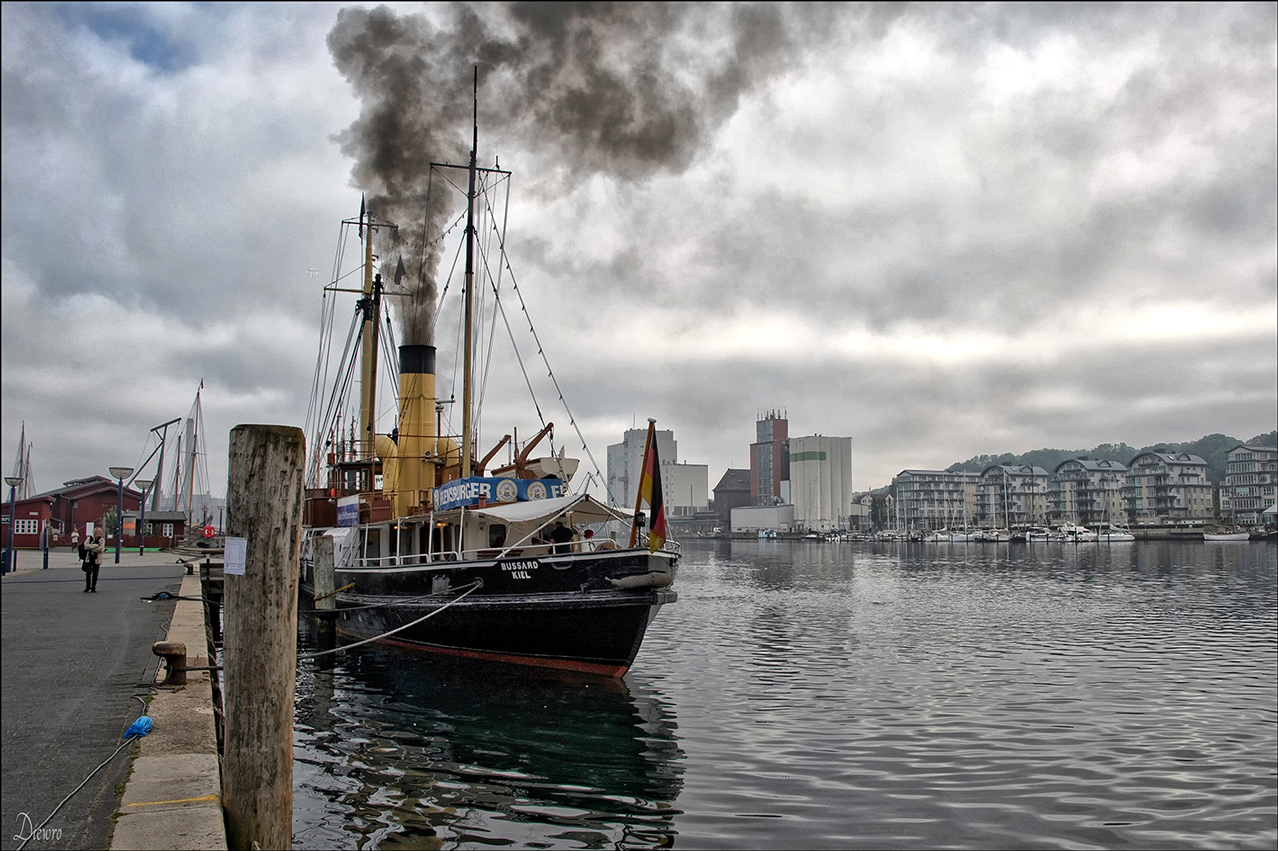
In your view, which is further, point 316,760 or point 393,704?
point 393,704

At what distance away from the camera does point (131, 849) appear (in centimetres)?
637

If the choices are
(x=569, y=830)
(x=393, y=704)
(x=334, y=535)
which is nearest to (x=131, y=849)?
(x=569, y=830)

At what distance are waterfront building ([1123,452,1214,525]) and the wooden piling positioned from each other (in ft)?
644

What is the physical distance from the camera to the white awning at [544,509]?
22.0m

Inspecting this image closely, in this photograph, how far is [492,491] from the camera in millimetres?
23453

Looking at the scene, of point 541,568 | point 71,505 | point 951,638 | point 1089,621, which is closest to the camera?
point 541,568

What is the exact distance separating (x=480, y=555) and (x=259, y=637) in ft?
53.3

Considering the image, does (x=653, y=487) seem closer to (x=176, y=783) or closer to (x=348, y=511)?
(x=176, y=783)

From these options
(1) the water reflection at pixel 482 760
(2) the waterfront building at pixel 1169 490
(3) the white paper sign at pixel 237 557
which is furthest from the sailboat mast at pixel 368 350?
(2) the waterfront building at pixel 1169 490

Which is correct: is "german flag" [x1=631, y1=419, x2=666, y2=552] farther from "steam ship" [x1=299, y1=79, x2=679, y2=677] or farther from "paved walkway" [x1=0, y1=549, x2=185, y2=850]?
"paved walkway" [x1=0, y1=549, x2=185, y2=850]

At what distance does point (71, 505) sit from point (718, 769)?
75.7 meters

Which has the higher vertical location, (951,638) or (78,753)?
(78,753)

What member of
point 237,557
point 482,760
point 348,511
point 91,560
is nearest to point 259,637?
point 237,557

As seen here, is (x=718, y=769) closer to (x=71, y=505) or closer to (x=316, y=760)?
(x=316, y=760)
